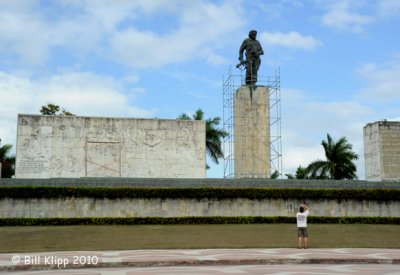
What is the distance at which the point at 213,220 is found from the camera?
2084 centimetres

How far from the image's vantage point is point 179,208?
21.4 meters

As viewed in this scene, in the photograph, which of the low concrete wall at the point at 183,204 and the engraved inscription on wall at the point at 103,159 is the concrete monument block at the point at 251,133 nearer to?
the low concrete wall at the point at 183,204

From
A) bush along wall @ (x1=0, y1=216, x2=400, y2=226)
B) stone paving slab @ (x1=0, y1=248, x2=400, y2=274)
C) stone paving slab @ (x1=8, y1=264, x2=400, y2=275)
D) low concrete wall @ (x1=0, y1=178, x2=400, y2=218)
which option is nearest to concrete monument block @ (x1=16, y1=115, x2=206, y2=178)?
low concrete wall @ (x1=0, y1=178, x2=400, y2=218)

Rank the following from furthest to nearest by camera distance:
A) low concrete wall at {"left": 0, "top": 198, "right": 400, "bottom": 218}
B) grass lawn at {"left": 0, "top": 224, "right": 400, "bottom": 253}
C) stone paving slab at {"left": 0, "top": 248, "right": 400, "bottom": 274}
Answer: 1. low concrete wall at {"left": 0, "top": 198, "right": 400, "bottom": 218}
2. grass lawn at {"left": 0, "top": 224, "right": 400, "bottom": 253}
3. stone paving slab at {"left": 0, "top": 248, "right": 400, "bottom": 274}

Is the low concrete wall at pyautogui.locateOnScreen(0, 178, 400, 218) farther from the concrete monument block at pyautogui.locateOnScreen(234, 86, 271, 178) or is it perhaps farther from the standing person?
the standing person

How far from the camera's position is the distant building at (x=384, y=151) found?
2812 centimetres

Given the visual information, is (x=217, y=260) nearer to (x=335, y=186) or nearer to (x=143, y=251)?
(x=143, y=251)

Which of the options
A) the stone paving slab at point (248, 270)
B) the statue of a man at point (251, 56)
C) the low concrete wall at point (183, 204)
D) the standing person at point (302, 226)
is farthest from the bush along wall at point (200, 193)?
the stone paving slab at point (248, 270)

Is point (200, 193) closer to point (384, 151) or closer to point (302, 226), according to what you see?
point (302, 226)

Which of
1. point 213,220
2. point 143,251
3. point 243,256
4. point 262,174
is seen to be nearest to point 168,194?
point 213,220

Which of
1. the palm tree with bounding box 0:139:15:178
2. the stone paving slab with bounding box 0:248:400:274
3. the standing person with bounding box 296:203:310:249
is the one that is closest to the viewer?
the stone paving slab with bounding box 0:248:400:274

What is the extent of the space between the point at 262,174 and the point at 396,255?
39.7 feet

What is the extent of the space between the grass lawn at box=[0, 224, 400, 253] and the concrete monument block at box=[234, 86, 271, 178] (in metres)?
5.20

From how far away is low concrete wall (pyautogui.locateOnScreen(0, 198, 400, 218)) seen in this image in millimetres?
20672
